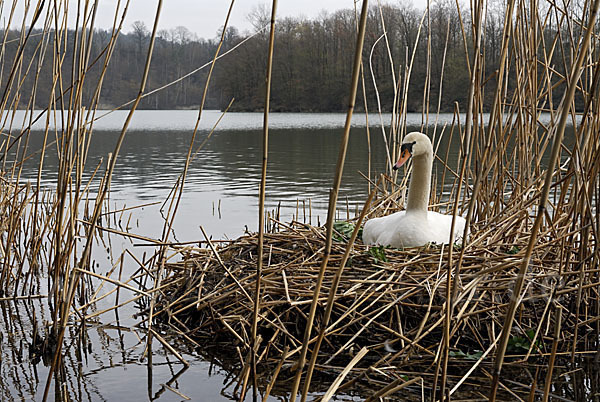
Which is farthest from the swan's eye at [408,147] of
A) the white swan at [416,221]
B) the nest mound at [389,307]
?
the nest mound at [389,307]

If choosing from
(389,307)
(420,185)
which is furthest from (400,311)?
(420,185)

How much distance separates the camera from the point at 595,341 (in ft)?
9.72

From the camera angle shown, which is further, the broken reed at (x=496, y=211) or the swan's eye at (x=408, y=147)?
the swan's eye at (x=408, y=147)

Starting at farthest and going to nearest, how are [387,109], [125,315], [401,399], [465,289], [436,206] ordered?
[387,109] → [436,206] → [125,315] → [465,289] → [401,399]

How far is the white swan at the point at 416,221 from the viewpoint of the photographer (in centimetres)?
354

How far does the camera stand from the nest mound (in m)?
2.79

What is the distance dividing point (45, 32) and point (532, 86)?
7.64 ft

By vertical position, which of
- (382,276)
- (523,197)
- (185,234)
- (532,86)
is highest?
(532,86)

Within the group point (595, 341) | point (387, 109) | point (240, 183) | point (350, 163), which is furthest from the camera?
point (387, 109)

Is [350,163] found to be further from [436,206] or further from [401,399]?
[401,399]

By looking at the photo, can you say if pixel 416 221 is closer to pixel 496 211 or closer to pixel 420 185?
pixel 420 185

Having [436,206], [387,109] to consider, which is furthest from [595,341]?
[387,109]

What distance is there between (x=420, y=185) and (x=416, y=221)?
286 mm

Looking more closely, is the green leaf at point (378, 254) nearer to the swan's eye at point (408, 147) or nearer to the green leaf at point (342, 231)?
the green leaf at point (342, 231)
